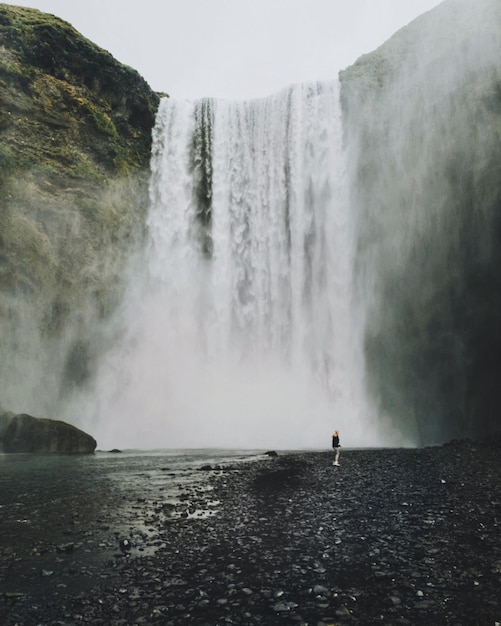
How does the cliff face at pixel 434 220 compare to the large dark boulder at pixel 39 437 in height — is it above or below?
above

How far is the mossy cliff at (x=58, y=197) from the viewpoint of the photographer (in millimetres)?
29562

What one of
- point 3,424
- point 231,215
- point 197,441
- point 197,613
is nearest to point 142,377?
point 197,441

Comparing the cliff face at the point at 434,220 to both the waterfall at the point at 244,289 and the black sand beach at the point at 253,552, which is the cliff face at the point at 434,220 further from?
the black sand beach at the point at 253,552

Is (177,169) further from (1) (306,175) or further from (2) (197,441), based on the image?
(2) (197,441)

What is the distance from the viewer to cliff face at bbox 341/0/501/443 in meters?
28.2

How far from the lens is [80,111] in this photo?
1366 inches

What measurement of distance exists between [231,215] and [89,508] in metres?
29.5

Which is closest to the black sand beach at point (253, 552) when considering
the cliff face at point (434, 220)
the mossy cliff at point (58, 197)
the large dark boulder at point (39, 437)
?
the large dark boulder at point (39, 437)

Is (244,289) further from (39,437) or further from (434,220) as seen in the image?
(39,437)

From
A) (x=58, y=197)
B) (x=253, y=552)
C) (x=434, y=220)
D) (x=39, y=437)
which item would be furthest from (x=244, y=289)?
(x=253, y=552)

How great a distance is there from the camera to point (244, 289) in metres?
35.1

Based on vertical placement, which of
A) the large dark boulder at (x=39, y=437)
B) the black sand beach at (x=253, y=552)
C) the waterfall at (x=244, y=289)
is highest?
the waterfall at (x=244, y=289)

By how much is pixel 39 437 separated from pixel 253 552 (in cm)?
2037

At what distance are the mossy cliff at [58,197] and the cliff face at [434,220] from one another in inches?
726
